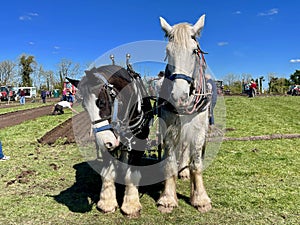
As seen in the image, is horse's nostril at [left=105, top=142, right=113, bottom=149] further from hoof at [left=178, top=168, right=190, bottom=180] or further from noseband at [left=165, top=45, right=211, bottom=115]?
hoof at [left=178, top=168, right=190, bottom=180]

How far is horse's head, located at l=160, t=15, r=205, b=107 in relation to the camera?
2.79m

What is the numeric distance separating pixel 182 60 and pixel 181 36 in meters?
0.26

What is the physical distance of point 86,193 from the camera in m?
4.02

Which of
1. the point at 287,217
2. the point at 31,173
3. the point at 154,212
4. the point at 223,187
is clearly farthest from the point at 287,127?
the point at 31,173

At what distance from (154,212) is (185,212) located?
39 cm

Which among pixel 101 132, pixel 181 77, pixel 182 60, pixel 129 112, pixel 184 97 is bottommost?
pixel 101 132

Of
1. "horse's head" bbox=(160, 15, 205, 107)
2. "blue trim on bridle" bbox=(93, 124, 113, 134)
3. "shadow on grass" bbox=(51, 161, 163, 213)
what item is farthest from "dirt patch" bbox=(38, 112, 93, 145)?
"horse's head" bbox=(160, 15, 205, 107)

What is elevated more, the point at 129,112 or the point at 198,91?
the point at 198,91

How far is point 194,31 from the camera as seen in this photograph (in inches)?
118

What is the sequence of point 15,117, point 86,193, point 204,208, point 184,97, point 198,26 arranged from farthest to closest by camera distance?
point 15,117, point 86,193, point 204,208, point 198,26, point 184,97

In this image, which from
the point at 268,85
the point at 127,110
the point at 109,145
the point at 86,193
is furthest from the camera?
the point at 268,85

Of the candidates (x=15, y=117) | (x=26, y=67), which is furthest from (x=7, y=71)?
(x=15, y=117)

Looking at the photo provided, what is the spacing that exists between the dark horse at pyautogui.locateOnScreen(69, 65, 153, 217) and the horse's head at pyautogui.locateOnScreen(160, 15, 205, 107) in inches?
22.7

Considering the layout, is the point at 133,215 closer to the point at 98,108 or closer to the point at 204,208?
the point at 204,208
